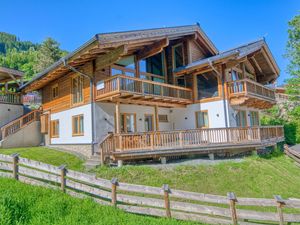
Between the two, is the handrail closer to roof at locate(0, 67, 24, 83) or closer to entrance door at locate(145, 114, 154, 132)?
roof at locate(0, 67, 24, 83)

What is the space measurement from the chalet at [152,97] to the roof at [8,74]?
5.46 feet

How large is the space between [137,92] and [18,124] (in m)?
10.6

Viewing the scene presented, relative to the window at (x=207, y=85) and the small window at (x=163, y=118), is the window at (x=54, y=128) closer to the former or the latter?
the small window at (x=163, y=118)

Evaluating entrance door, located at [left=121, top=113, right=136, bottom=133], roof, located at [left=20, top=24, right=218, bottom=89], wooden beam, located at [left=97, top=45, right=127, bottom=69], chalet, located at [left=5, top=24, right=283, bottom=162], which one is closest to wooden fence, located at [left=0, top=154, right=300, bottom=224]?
chalet, located at [left=5, top=24, right=283, bottom=162]

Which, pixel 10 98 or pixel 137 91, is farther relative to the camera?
pixel 10 98

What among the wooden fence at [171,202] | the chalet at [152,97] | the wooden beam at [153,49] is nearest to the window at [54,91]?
the chalet at [152,97]

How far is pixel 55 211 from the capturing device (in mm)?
4984

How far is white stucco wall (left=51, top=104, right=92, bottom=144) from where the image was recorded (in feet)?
43.5

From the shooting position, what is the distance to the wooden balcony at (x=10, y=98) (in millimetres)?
18844

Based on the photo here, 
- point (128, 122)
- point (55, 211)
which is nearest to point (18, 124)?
point (128, 122)

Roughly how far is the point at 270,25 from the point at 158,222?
80.8ft

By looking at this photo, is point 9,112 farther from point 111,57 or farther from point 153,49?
point 153,49

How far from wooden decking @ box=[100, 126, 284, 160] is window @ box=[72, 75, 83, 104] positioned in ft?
14.6

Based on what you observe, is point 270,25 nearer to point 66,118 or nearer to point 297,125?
point 297,125
